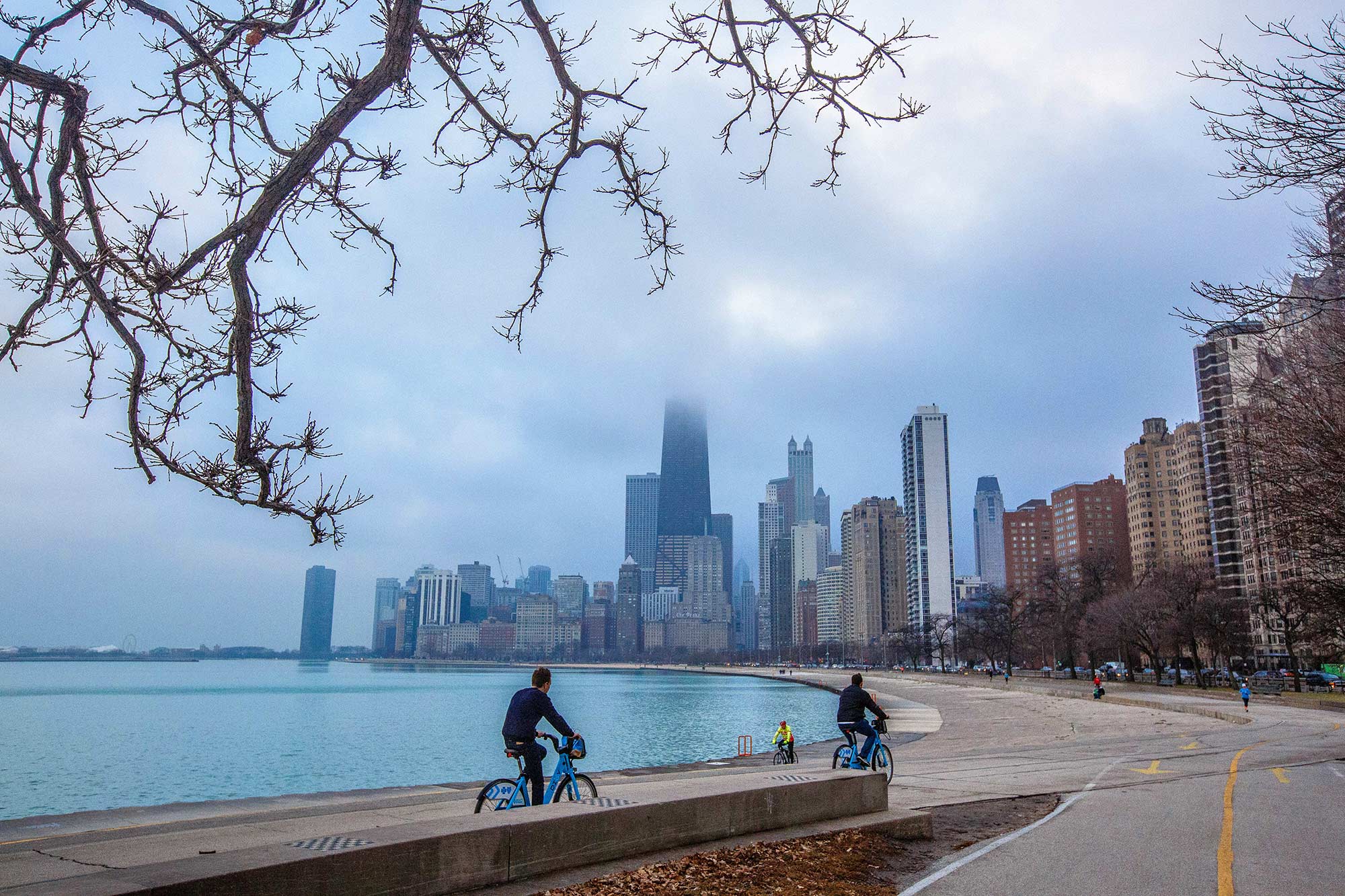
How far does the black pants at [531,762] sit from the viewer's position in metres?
9.46

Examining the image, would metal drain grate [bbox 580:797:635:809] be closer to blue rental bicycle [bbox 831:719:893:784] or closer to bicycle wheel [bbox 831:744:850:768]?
blue rental bicycle [bbox 831:719:893:784]

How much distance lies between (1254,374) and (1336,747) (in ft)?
43.7

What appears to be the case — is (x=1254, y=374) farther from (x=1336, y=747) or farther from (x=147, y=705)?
(x=147, y=705)

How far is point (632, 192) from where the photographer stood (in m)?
7.04

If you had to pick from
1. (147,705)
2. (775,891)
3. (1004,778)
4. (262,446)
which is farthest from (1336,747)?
(147,705)

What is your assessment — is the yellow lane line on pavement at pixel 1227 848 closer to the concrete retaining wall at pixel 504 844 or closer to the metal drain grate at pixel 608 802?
the concrete retaining wall at pixel 504 844

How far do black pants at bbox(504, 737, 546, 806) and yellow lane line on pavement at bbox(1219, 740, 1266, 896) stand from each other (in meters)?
6.45

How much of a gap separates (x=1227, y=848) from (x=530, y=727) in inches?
316

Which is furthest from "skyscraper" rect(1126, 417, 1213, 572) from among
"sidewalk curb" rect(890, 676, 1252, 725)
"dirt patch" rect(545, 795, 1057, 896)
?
"dirt patch" rect(545, 795, 1057, 896)

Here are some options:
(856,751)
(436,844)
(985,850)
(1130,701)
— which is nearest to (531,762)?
(436,844)

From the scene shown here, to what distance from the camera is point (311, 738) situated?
6091cm

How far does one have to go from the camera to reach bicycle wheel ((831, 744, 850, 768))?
14094 mm

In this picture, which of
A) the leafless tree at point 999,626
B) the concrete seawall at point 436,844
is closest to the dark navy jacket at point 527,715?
the concrete seawall at point 436,844

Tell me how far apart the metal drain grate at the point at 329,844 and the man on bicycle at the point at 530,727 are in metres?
3.01
